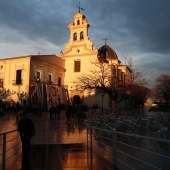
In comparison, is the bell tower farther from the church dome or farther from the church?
the church dome

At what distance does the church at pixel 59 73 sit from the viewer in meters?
36.0

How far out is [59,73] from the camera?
44344 mm

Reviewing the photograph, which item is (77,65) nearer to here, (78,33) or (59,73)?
(59,73)

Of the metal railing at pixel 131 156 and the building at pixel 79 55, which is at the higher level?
the building at pixel 79 55

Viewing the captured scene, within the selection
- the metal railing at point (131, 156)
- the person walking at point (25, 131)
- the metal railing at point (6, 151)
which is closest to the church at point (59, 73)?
the metal railing at point (131, 156)

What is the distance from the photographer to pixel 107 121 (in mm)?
15453

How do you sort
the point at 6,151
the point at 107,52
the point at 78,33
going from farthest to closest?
the point at 107,52 → the point at 78,33 → the point at 6,151

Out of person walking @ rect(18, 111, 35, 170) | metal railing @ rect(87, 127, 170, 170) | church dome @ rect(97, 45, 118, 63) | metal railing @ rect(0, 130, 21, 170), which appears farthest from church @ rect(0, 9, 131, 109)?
person walking @ rect(18, 111, 35, 170)

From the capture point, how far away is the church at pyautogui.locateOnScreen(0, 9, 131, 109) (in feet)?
118

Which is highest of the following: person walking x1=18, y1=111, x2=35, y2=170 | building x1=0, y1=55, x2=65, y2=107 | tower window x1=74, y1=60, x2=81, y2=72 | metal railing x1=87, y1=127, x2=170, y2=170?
tower window x1=74, y1=60, x2=81, y2=72

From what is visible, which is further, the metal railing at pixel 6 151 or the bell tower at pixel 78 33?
the bell tower at pixel 78 33

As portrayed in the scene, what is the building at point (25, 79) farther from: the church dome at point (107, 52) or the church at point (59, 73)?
the church dome at point (107, 52)

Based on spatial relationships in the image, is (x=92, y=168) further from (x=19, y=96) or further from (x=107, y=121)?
(x=19, y=96)

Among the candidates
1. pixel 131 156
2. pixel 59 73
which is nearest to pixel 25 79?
pixel 59 73
